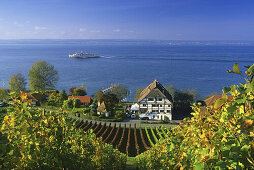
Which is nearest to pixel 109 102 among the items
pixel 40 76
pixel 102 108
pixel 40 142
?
pixel 102 108

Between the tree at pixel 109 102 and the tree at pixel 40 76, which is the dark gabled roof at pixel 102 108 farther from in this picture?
the tree at pixel 40 76

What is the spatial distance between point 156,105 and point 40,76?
101 ft

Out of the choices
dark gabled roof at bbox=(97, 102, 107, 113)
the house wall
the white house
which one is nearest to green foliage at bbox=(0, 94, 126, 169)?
dark gabled roof at bbox=(97, 102, 107, 113)

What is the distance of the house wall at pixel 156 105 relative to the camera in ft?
124

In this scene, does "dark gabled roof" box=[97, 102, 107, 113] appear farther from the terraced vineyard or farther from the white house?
the terraced vineyard

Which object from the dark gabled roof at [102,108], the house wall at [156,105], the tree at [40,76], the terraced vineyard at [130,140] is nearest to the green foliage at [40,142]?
the terraced vineyard at [130,140]

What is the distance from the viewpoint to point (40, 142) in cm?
364

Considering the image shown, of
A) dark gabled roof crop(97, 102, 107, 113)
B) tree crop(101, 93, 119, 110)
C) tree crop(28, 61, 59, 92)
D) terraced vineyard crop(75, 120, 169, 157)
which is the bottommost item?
terraced vineyard crop(75, 120, 169, 157)

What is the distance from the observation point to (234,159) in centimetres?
217

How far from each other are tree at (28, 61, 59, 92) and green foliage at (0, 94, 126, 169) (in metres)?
50.8

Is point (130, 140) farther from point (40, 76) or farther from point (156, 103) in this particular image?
point (40, 76)

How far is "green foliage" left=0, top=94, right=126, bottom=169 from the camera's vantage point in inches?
127

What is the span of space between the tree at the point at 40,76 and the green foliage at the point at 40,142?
50.8 meters

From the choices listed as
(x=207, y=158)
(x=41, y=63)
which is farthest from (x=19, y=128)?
(x=41, y=63)
